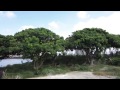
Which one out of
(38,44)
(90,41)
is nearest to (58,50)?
(38,44)

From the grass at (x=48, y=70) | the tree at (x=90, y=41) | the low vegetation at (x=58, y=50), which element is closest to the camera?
the grass at (x=48, y=70)

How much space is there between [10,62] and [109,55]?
6.37 meters

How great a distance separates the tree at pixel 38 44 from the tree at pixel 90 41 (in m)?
0.84

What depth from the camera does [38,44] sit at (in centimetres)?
1088

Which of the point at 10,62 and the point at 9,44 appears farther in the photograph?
the point at 10,62

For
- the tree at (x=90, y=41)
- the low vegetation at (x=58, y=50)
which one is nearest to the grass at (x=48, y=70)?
the low vegetation at (x=58, y=50)

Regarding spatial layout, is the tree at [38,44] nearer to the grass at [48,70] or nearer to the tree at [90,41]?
the grass at [48,70]

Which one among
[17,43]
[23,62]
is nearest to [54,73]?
[17,43]

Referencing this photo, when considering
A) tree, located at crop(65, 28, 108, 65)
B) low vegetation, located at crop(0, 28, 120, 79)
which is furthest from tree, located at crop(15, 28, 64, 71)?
tree, located at crop(65, 28, 108, 65)

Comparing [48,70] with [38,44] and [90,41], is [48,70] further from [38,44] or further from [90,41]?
[90,41]

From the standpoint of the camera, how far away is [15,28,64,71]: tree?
35.5 feet

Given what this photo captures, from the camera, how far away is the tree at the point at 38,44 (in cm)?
1083
